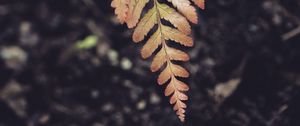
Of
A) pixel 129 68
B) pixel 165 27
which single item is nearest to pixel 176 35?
pixel 165 27

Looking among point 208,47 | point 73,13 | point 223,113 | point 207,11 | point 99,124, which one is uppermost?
point 73,13

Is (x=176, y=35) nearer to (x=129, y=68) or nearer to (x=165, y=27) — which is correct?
(x=165, y=27)

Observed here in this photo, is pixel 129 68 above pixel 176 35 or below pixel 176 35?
above

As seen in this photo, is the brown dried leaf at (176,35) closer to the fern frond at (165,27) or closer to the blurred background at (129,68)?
the fern frond at (165,27)

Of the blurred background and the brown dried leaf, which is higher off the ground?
the blurred background

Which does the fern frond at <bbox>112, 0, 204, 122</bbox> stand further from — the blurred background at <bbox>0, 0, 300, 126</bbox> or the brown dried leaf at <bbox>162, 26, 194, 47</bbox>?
the blurred background at <bbox>0, 0, 300, 126</bbox>

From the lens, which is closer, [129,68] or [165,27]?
[165,27]

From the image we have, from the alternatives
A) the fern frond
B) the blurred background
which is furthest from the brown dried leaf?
the blurred background

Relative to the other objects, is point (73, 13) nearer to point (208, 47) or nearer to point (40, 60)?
point (40, 60)

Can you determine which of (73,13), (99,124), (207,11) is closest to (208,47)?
(207,11)
